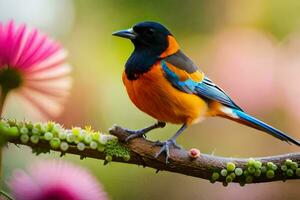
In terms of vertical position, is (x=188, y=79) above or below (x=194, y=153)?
above

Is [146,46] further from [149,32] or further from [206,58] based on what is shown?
[206,58]

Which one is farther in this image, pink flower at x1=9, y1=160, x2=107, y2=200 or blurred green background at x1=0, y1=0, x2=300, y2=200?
blurred green background at x1=0, y1=0, x2=300, y2=200

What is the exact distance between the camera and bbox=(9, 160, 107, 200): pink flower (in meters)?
0.22

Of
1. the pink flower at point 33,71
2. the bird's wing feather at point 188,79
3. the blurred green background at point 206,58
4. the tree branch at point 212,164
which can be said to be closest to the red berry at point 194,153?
the tree branch at point 212,164

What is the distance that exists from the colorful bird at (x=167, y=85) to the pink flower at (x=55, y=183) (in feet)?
2.03

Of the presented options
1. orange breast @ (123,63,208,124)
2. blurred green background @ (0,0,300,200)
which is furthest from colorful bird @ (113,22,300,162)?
blurred green background @ (0,0,300,200)

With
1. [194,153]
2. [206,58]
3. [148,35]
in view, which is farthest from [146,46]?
[206,58]

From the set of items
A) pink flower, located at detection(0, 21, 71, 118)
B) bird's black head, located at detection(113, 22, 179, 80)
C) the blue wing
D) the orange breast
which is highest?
bird's black head, located at detection(113, 22, 179, 80)

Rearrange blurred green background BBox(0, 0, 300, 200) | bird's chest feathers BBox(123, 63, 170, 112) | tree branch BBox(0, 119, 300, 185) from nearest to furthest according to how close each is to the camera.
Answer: tree branch BBox(0, 119, 300, 185), bird's chest feathers BBox(123, 63, 170, 112), blurred green background BBox(0, 0, 300, 200)

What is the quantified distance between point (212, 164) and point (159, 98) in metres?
0.40

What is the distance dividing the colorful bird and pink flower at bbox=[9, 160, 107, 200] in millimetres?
619

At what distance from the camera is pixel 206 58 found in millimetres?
1543

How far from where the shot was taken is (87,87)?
1.27 m

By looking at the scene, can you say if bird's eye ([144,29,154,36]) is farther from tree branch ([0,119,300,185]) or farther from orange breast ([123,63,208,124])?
tree branch ([0,119,300,185])
